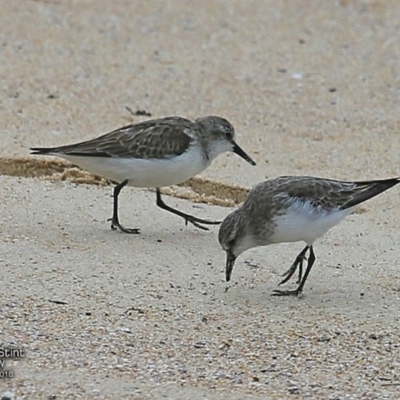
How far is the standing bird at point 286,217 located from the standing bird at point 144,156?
106 cm

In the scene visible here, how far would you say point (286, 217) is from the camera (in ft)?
19.6

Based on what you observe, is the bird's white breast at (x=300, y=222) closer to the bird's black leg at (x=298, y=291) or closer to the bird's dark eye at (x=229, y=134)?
the bird's black leg at (x=298, y=291)

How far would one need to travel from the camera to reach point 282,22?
39.7 ft

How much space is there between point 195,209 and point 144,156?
0.63m

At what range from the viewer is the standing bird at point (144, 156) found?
7113mm

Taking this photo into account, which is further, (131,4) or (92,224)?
(131,4)

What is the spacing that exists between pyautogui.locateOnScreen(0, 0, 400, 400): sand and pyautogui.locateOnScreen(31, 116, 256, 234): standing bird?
303 millimetres

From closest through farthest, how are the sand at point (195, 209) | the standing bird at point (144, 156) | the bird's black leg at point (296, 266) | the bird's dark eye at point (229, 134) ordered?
the sand at point (195, 209)
the bird's black leg at point (296, 266)
the standing bird at point (144, 156)
the bird's dark eye at point (229, 134)

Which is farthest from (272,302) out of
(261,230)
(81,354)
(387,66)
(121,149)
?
(387,66)

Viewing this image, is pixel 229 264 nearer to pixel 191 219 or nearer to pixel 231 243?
pixel 231 243

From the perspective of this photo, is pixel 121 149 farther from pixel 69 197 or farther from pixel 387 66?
pixel 387 66

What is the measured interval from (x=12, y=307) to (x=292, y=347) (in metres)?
1.41

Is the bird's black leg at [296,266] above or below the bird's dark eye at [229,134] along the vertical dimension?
below

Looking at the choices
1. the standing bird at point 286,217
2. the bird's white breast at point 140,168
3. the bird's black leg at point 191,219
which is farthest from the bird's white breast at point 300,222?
the bird's white breast at point 140,168
